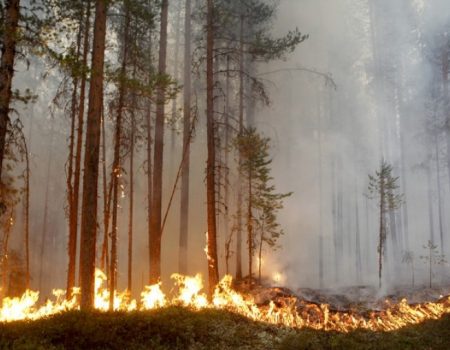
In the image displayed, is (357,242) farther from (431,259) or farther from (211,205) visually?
(211,205)

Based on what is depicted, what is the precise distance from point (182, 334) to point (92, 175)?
427 centimetres

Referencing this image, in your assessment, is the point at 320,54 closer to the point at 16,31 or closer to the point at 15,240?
the point at 15,240

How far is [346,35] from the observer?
141 feet

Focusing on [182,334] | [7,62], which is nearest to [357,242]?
[182,334]

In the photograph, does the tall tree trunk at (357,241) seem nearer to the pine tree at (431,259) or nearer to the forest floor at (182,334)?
the pine tree at (431,259)

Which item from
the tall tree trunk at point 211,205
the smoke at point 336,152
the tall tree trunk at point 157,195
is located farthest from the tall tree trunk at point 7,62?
the smoke at point 336,152

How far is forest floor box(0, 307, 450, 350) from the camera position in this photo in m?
6.64

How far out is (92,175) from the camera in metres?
9.56

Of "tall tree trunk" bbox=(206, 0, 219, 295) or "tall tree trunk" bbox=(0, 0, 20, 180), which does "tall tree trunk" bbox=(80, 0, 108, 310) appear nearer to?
"tall tree trunk" bbox=(0, 0, 20, 180)

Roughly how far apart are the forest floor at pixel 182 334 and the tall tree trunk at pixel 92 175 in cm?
179

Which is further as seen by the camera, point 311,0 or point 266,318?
point 311,0

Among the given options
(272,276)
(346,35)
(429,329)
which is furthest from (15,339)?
(346,35)

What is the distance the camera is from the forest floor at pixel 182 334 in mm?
6637

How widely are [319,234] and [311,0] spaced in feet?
72.0
